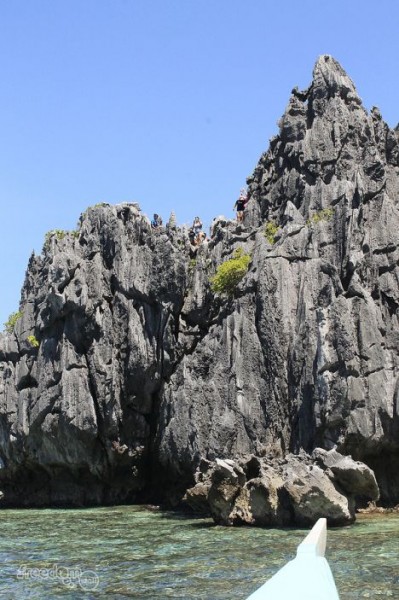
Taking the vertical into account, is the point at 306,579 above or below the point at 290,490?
below

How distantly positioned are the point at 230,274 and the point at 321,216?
18.6ft

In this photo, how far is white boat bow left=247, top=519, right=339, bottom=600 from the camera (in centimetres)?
472

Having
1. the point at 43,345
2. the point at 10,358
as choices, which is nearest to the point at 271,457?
the point at 43,345

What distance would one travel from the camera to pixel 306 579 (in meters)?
4.96

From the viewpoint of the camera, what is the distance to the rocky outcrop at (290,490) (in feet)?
84.9

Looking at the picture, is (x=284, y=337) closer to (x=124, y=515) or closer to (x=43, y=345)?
(x=124, y=515)

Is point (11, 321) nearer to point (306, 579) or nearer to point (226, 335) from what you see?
point (226, 335)

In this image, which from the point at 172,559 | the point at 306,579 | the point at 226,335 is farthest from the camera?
the point at 226,335

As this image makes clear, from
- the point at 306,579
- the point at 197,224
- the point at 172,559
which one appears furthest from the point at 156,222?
the point at 306,579

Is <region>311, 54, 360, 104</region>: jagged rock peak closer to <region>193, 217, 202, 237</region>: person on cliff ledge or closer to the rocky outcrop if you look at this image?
<region>193, 217, 202, 237</region>: person on cliff ledge

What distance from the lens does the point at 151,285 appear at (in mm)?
39844

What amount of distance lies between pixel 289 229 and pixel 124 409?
1353 centimetres

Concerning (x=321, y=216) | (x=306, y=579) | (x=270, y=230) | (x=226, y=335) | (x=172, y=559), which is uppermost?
(x=270, y=230)

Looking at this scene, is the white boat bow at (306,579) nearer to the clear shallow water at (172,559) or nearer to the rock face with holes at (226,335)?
the clear shallow water at (172,559)
